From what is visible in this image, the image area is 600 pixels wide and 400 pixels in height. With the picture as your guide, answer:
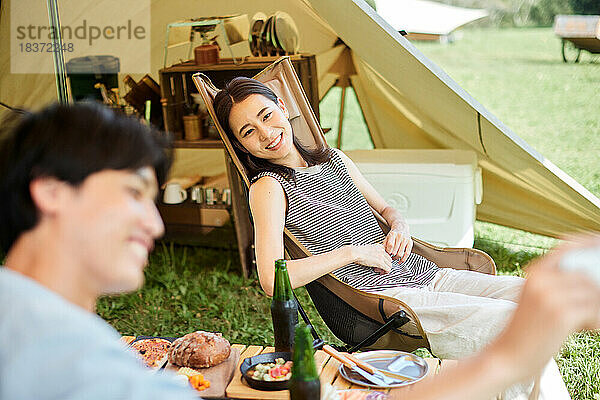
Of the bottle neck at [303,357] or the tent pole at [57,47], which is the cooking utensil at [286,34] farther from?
the bottle neck at [303,357]

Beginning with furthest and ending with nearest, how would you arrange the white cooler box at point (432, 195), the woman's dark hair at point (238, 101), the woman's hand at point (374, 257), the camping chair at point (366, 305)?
1. the white cooler box at point (432, 195)
2. the woman's dark hair at point (238, 101)
3. the woman's hand at point (374, 257)
4. the camping chair at point (366, 305)

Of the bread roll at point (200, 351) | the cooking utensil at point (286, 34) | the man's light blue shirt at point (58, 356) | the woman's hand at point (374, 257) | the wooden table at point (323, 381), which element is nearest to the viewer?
the man's light blue shirt at point (58, 356)

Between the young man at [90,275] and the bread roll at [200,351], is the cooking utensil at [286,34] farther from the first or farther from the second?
the young man at [90,275]

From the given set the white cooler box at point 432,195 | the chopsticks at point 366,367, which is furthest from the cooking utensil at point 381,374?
the white cooler box at point 432,195

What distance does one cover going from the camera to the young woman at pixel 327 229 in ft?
6.69

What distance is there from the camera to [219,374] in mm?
1736

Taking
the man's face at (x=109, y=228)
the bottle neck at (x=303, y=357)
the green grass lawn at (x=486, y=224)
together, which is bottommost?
the green grass lawn at (x=486, y=224)

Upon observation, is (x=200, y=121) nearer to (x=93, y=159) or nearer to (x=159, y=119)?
(x=159, y=119)

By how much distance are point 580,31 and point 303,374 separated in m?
9.39

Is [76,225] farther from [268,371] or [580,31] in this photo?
[580,31]

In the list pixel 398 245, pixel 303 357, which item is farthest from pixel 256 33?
pixel 303 357

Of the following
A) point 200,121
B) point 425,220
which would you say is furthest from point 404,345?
point 200,121

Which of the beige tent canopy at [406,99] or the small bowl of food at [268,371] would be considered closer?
the small bowl of food at [268,371]

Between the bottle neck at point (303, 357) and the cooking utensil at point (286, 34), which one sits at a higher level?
the cooking utensil at point (286, 34)
